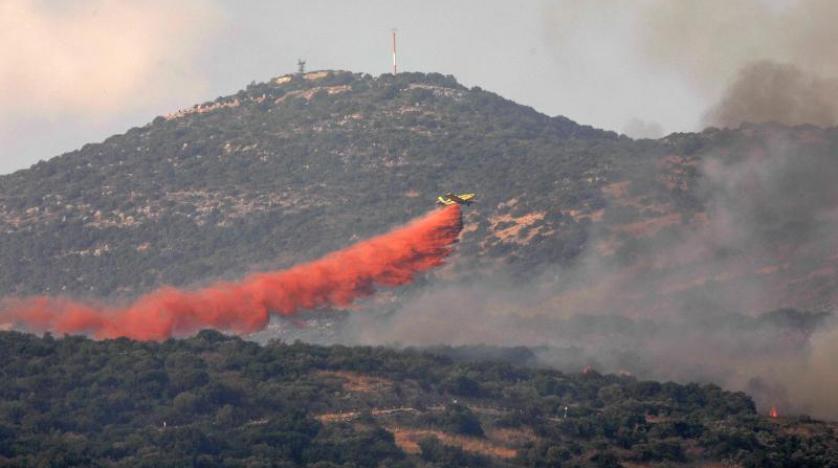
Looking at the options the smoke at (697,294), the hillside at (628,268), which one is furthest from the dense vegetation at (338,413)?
the smoke at (697,294)

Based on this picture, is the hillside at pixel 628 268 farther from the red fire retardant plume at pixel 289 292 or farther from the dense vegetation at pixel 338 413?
the dense vegetation at pixel 338 413

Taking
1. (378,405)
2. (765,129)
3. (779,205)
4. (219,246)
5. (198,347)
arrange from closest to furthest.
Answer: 1. (378,405)
2. (198,347)
3. (779,205)
4. (765,129)
5. (219,246)

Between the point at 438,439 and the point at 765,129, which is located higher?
the point at 765,129

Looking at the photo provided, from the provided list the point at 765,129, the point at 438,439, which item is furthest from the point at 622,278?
the point at 438,439

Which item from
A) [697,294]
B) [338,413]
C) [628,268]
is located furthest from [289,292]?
[628,268]

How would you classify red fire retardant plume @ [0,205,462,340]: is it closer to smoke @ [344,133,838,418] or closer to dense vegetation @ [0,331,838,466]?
dense vegetation @ [0,331,838,466]

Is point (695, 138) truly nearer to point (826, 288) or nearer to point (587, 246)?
point (587, 246)

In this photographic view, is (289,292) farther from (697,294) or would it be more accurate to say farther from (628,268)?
(628,268)
